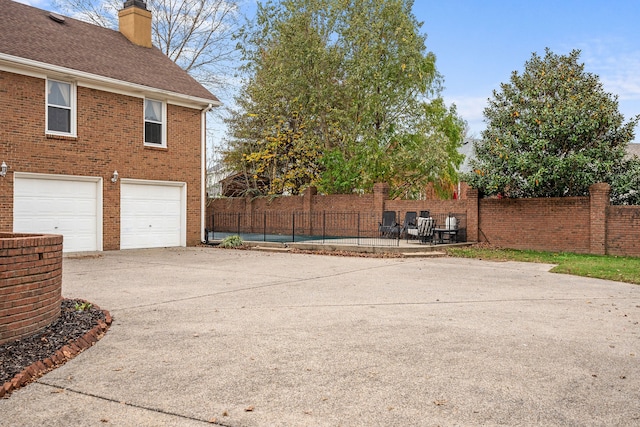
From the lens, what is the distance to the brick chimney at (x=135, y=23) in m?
20.8

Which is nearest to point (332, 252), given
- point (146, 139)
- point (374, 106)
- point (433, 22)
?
point (146, 139)

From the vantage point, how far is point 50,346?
16.9 feet

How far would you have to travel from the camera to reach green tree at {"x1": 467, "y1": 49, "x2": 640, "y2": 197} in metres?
17.0

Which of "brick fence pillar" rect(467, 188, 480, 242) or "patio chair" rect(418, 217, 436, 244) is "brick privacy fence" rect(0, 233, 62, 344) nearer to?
"patio chair" rect(418, 217, 436, 244)

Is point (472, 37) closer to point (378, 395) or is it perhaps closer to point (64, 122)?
point (64, 122)

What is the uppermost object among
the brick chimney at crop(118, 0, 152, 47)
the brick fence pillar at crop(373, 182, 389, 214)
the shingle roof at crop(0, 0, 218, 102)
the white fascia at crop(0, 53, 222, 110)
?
the brick chimney at crop(118, 0, 152, 47)

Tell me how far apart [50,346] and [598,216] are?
53.7 ft

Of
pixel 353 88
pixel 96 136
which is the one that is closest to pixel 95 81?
pixel 96 136

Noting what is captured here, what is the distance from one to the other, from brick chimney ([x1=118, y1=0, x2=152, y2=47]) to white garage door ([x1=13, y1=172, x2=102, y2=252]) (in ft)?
23.5

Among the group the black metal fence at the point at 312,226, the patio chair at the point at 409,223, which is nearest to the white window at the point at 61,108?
the black metal fence at the point at 312,226

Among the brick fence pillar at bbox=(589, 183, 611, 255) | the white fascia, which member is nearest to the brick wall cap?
the brick fence pillar at bbox=(589, 183, 611, 255)

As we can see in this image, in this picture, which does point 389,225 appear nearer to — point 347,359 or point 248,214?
point 248,214

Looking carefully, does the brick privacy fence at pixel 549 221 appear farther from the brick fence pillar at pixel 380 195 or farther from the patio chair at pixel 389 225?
the patio chair at pixel 389 225

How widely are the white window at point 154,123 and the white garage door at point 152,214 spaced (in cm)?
144
